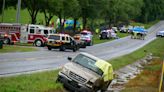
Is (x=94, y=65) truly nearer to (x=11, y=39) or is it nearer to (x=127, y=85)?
(x=127, y=85)

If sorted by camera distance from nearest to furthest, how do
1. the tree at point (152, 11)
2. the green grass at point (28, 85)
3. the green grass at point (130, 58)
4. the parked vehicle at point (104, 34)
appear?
the green grass at point (28, 85)
the green grass at point (130, 58)
the parked vehicle at point (104, 34)
the tree at point (152, 11)

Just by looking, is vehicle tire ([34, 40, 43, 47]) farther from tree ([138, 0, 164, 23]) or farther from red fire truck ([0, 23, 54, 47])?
tree ([138, 0, 164, 23])

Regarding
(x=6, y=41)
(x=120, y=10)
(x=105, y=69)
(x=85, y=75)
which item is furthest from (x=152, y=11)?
(x=85, y=75)

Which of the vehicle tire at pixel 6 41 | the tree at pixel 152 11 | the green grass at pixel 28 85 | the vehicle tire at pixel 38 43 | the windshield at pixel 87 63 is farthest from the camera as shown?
the tree at pixel 152 11

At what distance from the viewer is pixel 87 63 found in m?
21.9

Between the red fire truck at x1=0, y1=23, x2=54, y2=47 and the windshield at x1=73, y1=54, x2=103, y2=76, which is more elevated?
the windshield at x1=73, y1=54, x2=103, y2=76

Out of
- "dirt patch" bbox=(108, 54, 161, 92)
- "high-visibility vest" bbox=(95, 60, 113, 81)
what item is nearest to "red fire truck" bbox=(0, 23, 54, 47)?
"dirt patch" bbox=(108, 54, 161, 92)

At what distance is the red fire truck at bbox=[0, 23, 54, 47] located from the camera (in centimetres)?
5672

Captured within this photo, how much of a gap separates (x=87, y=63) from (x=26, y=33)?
37126mm

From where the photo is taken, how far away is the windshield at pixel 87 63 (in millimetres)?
21609

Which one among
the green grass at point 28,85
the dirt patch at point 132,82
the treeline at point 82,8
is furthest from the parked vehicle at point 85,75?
the treeline at point 82,8

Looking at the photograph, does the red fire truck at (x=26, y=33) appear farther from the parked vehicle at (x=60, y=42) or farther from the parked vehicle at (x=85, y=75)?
the parked vehicle at (x=85, y=75)

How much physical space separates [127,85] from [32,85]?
11.2 metres

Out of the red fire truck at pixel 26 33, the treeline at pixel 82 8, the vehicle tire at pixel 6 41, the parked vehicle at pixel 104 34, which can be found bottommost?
the parked vehicle at pixel 104 34
